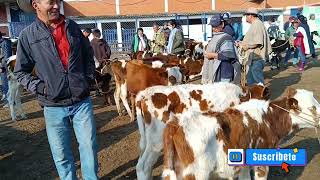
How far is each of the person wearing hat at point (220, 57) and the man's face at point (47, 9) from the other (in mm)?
3066

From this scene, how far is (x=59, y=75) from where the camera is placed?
4.20 metres

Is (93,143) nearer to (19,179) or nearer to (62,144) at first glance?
(62,144)

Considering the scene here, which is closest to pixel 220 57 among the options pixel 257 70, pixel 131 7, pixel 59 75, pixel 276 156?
pixel 59 75

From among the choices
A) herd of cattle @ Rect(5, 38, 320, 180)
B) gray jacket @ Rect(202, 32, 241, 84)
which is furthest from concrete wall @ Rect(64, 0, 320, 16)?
herd of cattle @ Rect(5, 38, 320, 180)

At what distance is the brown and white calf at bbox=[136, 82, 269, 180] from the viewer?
5.45 m

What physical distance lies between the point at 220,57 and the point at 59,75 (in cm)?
316

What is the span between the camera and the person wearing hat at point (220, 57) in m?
6.55

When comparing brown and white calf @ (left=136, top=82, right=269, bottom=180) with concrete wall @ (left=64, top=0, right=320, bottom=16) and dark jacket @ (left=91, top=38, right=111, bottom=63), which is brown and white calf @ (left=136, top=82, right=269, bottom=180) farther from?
concrete wall @ (left=64, top=0, right=320, bottom=16)

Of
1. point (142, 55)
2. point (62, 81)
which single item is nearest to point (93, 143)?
point (62, 81)

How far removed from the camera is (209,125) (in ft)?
13.2

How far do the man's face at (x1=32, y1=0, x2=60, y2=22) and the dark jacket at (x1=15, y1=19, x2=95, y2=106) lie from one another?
0.08m

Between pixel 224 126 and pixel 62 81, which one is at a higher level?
pixel 62 81

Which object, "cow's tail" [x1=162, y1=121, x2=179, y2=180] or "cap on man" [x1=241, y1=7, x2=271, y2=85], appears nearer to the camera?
"cow's tail" [x1=162, y1=121, x2=179, y2=180]

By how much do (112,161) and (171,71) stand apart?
293cm
